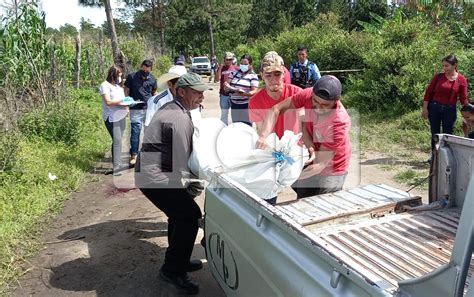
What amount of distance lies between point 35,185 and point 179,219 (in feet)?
11.1

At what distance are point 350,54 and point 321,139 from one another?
13522mm

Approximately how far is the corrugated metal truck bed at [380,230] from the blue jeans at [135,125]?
4.60 m

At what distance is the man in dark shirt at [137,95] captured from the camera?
7332 millimetres

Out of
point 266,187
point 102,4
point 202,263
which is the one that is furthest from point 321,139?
point 102,4

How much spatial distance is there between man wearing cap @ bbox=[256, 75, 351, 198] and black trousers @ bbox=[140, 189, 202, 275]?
0.80 metres

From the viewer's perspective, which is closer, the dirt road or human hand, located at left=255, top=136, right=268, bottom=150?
human hand, located at left=255, top=136, right=268, bottom=150

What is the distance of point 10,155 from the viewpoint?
6207mm

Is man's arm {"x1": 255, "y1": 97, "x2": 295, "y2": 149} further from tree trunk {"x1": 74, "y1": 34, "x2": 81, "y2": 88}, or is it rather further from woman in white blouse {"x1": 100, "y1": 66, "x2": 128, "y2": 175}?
tree trunk {"x1": 74, "y1": 34, "x2": 81, "y2": 88}

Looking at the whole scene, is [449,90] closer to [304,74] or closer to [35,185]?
[304,74]

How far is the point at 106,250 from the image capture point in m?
4.60

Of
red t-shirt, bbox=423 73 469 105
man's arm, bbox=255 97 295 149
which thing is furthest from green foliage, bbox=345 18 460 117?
man's arm, bbox=255 97 295 149

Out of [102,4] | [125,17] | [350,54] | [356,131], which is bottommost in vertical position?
[356,131]

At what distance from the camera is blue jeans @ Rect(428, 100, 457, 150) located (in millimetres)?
6902

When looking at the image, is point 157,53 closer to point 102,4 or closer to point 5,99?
point 102,4
